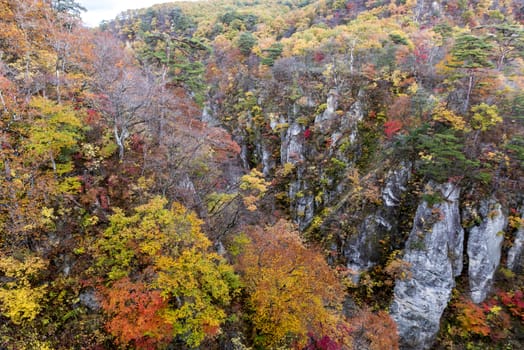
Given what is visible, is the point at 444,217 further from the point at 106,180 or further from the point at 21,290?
the point at 21,290

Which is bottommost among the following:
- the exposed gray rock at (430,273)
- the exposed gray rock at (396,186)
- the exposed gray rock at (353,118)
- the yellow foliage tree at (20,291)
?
the exposed gray rock at (430,273)

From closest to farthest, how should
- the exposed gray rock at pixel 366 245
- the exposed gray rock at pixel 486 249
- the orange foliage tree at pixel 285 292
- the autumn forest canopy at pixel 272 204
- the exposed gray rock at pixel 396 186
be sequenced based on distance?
the autumn forest canopy at pixel 272 204
the orange foliage tree at pixel 285 292
the exposed gray rock at pixel 486 249
the exposed gray rock at pixel 366 245
the exposed gray rock at pixel 396 186

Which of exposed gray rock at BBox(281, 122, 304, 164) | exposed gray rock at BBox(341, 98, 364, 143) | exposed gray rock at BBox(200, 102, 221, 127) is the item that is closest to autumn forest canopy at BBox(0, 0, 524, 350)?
exposed gray rock at BBox(341, 98, 364, 143)

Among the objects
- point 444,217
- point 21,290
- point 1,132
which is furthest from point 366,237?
point 1,132

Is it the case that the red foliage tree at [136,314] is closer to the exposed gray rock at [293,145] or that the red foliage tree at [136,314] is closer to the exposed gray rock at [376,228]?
the exposed gray rock at [376,228]

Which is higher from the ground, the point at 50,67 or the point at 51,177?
the point at 50,67

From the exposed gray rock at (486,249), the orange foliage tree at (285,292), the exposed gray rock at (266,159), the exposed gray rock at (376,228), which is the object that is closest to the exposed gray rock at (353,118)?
the exposed gray rock at (376,228)

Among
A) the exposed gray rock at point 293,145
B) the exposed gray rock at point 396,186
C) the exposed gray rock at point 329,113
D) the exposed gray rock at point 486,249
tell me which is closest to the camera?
the exposed gray rock at point 486,249
